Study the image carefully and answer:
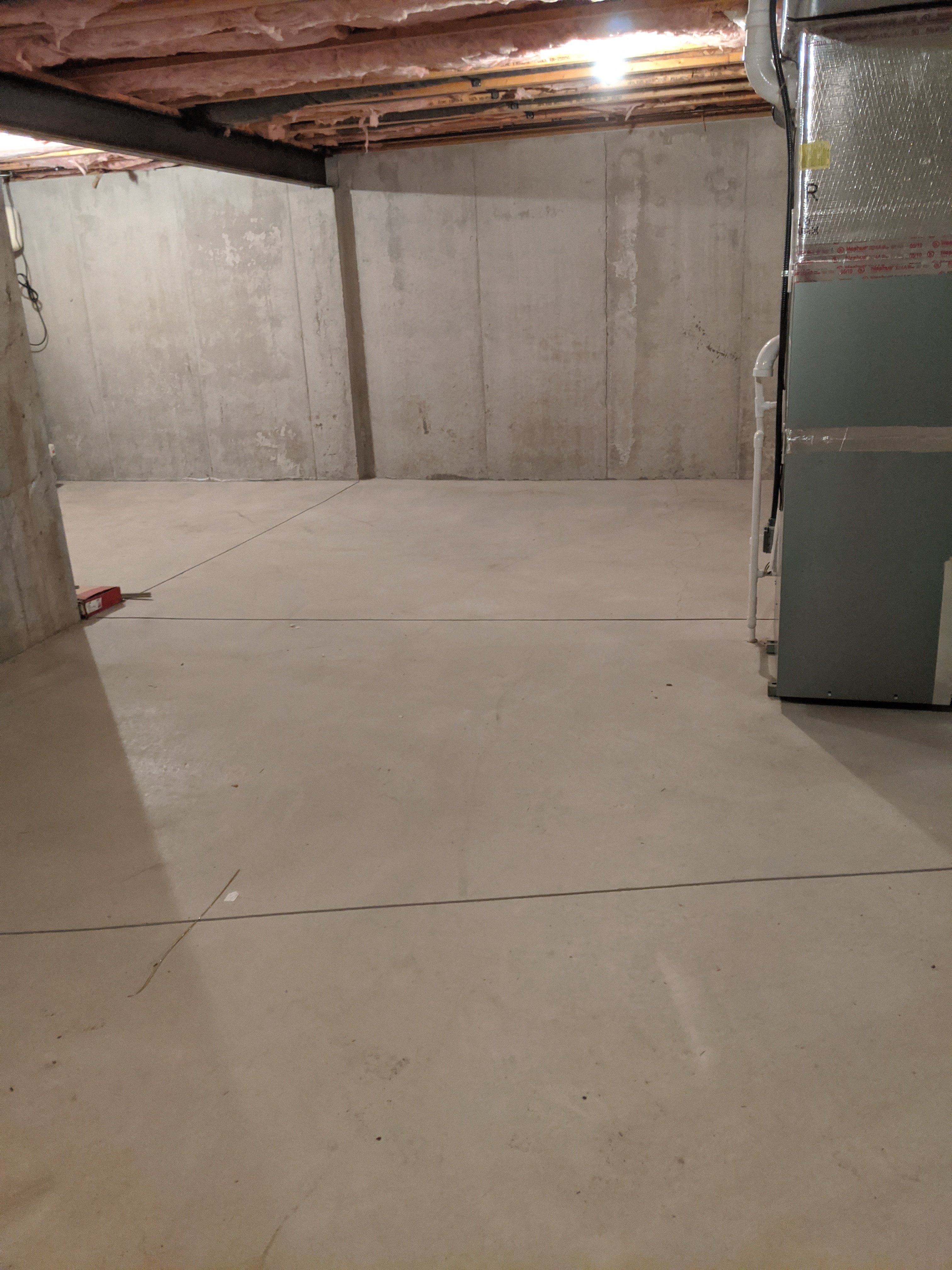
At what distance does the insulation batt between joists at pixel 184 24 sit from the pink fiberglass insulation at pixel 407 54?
0.41ft

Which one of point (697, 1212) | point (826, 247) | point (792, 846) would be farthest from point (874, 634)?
point (697, 1212)

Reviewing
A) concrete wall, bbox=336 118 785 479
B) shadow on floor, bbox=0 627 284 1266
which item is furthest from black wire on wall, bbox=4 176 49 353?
shadow on floor, bbox=0 627 284 1266

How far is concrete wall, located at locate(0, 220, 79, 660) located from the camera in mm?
4113

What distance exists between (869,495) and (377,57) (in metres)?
2.93

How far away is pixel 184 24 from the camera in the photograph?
3.64m

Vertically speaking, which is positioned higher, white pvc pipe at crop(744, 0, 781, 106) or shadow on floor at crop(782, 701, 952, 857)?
white pvc pipe at crop(744, 0, 781, 106)

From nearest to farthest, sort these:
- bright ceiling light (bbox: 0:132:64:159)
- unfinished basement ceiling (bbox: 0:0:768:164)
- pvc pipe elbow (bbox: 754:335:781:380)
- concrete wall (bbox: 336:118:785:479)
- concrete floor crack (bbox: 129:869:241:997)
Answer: concrete floor crack (bbox: 129:869:241:997) < pvc pipe elbow (bbox: 754:335:781:380) < unfinished basement ceiling (bbox: 0:0:768:164) < bright ceiling light (bbox: 0:132:64:159) < concrete wall (bbox: 336:118:785:479)

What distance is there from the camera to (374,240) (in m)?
7.29

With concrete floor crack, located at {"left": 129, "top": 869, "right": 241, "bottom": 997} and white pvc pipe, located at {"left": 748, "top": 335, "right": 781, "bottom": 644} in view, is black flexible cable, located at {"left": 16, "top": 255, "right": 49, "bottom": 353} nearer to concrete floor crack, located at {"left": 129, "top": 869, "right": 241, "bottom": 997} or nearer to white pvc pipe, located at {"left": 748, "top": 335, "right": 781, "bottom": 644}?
white pvc pipe, located at {"left": 748, "top": 335, "right": 781, "bottom": 644}

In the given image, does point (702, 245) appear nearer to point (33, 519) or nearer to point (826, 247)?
point (826, 247)

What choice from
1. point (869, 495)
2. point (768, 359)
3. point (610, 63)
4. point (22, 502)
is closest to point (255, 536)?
point (22, 502)

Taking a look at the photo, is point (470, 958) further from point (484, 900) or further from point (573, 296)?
point (573, 296)

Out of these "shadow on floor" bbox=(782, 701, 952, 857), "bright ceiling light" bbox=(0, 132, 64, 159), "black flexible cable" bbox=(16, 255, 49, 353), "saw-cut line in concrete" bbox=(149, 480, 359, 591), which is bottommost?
"shadow on floor" bbox=(782, 701, 952, 857)

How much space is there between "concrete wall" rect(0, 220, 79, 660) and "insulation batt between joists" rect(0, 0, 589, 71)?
0.79m
